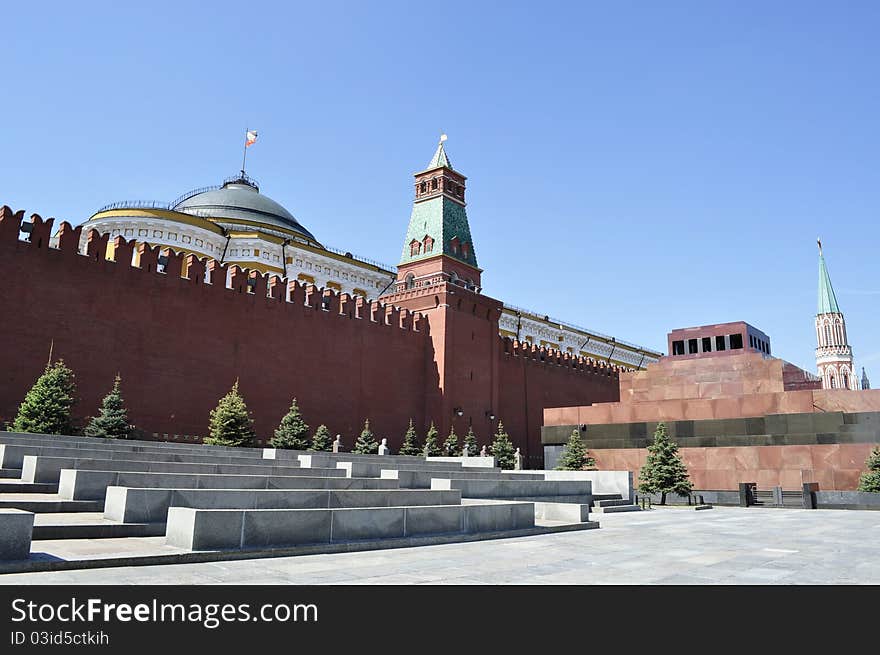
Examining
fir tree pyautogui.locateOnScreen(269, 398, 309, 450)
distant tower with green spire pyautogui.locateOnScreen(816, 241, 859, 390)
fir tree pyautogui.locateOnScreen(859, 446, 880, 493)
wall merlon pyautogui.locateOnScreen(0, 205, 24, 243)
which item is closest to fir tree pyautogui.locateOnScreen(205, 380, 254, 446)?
fir tree pyautogui.locateOnScreen(269, 398, 309, 450)

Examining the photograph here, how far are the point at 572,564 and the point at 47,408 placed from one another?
14.4 meters

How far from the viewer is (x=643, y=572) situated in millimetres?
6039

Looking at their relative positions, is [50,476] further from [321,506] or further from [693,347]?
[693,347]

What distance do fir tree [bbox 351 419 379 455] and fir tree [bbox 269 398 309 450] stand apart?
2.31m

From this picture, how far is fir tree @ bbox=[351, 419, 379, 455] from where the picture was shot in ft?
83.0

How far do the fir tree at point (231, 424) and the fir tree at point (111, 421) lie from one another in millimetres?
→ 2635

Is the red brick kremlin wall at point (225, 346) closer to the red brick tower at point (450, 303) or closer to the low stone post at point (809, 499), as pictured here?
the red brick tower at point (450, 303)

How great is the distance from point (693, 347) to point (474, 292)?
409 inches

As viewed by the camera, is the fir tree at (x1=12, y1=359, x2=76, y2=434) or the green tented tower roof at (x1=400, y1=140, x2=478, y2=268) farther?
the green tented tower roof at (x1=400, y1=140, x2=478, y2=268)

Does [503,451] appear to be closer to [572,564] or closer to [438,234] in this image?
[438,234]

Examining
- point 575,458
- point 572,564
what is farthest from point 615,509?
point 572,564

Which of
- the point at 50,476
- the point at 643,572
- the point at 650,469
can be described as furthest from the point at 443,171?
the point at 643,572

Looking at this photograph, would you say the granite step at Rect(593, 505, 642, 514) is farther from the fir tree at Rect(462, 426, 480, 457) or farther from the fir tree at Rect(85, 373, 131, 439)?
the fir tree at Rect(462, 426, 480, 457)
